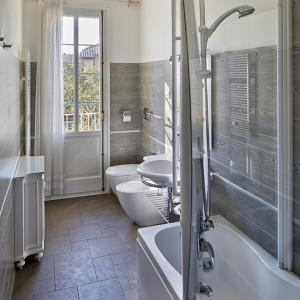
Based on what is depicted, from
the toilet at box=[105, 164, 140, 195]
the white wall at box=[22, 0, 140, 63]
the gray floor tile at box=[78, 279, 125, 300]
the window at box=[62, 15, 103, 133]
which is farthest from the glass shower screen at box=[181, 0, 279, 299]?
the window at box=[62, 15, 103, 133]

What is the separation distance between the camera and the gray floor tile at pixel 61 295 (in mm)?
2311

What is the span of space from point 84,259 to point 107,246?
30cm

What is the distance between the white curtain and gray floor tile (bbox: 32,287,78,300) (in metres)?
2.06

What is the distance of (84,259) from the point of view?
2.86 metres

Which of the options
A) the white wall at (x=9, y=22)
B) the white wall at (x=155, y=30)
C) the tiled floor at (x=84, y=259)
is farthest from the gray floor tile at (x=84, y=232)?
the white wall at (x=155, y=30)

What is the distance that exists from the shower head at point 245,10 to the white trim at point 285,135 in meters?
0.26

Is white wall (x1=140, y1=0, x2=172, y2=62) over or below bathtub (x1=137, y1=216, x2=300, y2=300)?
over

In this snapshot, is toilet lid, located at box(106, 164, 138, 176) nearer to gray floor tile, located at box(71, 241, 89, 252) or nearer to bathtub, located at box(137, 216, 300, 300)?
gray floor tile, located at box(71, 241, 89, 252)

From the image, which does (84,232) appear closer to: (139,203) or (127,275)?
(139,203)

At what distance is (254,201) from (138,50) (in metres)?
3.10

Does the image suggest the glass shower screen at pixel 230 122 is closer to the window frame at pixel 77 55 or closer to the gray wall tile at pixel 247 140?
the gray wall tile at pixel 247 140

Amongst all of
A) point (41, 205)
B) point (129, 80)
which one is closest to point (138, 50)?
point (129, 80)

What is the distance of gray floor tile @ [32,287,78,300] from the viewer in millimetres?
2311

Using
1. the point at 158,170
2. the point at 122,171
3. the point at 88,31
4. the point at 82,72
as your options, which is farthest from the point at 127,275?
the point at 88,31
